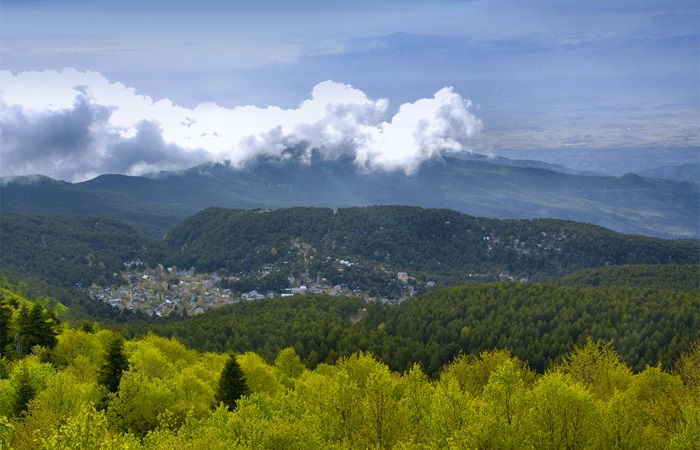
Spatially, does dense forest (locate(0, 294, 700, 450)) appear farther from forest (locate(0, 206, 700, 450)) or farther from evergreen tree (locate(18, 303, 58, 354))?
→ evergreen tree (locate(18, 303, 58, 354))

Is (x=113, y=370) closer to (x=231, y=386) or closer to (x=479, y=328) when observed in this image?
(x=231, y=386)

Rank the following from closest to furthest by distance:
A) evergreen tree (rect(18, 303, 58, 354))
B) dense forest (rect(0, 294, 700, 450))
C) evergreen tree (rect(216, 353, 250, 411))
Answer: dense forest (rect(0, 294, 700, 450))
evergreen tree (rect(216, 353, 250, 411))
evergreen tree (rect(18, 303, 58, 354))

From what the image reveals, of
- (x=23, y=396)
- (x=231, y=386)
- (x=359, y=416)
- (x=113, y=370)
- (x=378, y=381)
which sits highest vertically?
(x=378, y=381)

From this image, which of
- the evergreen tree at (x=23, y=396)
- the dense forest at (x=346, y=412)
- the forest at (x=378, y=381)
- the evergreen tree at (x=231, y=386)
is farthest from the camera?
the evergreen tree at (x=231, y=386)

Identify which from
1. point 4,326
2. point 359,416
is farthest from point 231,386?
point 4,326

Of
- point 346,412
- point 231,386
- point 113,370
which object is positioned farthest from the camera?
point 113,370

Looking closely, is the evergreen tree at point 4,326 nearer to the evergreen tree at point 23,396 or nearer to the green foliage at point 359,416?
the green foliage at point 359,416

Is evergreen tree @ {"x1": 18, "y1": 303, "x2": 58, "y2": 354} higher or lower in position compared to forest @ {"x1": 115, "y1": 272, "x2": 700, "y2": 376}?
higher

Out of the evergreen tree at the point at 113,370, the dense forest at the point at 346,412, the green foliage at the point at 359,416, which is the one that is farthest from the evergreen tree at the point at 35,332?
the evergreen tree at the point at 113,370

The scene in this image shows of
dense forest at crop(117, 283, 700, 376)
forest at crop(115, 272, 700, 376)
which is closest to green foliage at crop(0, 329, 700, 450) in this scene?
dense forest at crop(117, 283, 700, 376)
